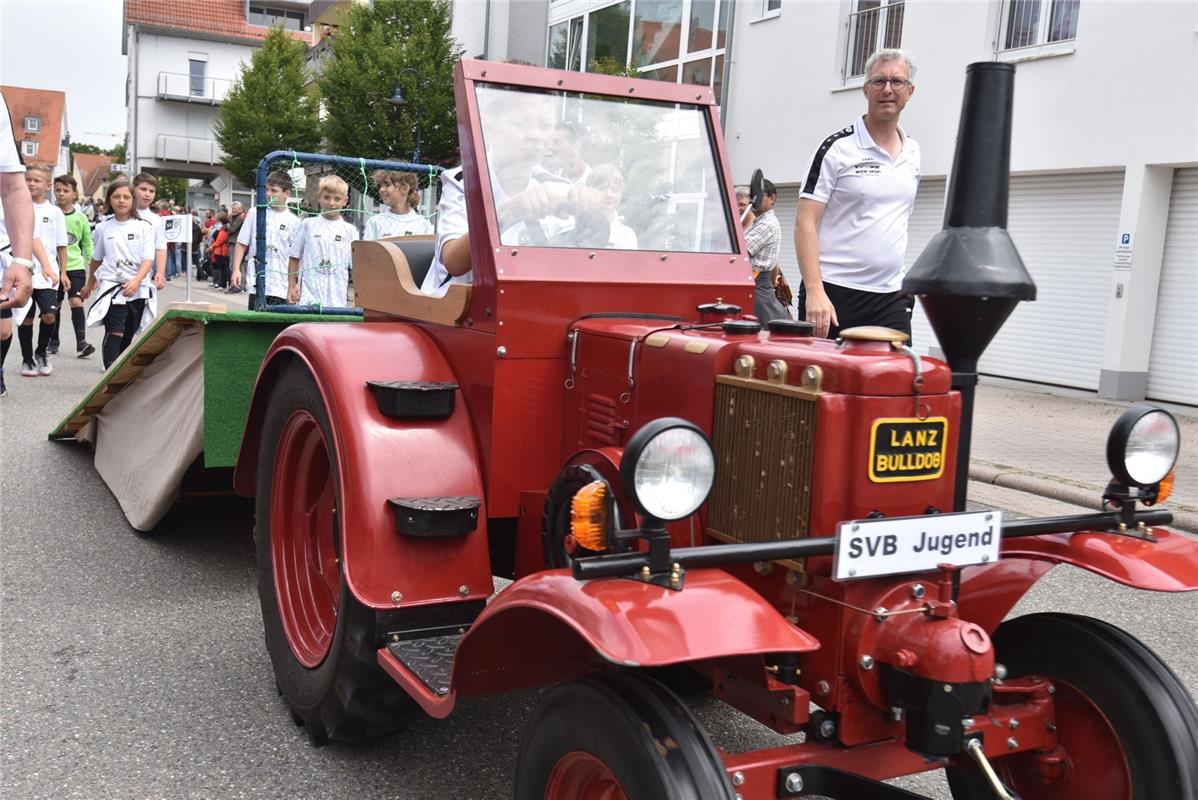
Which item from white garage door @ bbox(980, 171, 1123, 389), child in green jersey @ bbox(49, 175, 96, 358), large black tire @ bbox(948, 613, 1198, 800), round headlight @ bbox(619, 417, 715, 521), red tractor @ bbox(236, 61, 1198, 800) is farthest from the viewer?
white garage door @ bbox(980, 171, 1123, 389)

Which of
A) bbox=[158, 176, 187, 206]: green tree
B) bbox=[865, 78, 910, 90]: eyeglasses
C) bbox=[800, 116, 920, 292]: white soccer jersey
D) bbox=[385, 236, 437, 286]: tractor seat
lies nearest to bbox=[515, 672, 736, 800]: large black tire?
bbox=[800, 116, 920, 292]: white soccer jersey

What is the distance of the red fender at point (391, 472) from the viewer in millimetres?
2807

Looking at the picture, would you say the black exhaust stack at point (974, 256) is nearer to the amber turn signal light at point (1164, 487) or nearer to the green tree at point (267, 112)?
the amber turn signal light at point (1164, 487)

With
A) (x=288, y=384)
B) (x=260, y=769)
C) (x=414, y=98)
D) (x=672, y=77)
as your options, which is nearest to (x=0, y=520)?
(x=288, y=384)

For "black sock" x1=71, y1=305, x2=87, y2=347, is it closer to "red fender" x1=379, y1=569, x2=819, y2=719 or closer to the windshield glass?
the windshield glass

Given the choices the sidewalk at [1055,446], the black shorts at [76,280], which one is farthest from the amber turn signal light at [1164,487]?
the black shorts at [76,280]

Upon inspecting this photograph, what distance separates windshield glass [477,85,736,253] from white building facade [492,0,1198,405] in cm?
945

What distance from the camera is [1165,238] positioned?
11.6 metres

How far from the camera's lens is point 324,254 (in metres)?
8.35

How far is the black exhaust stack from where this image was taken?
2.36 meters

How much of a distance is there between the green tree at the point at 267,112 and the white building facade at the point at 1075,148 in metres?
30.3

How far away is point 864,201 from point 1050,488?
11.5ft

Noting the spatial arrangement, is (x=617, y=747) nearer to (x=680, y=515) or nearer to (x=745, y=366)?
(x=680, y=515)

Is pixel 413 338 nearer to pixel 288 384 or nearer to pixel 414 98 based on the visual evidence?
pixel 288 384
